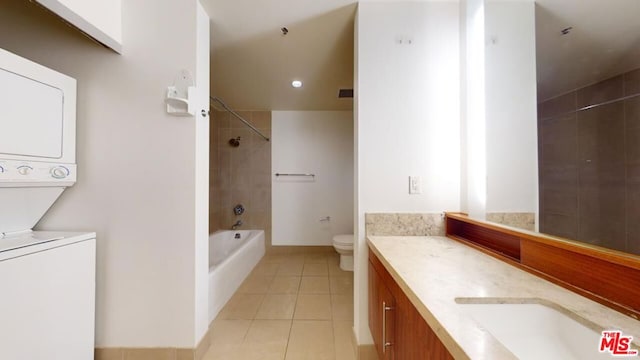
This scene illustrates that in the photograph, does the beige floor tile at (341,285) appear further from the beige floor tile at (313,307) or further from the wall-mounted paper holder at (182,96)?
the wall-mounted paper holder at (182,96)

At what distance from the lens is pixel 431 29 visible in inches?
56.4

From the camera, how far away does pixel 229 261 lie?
216 centimetres

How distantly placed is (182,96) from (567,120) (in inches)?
72.1

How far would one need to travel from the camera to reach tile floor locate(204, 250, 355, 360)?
1.49 metres

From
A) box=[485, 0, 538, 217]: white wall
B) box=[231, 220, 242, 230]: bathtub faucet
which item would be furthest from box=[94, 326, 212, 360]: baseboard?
box=[231, 220, 242, 230]: bathtub faucet

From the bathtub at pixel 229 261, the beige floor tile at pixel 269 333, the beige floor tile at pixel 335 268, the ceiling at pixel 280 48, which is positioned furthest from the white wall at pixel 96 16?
the beige floor tile at pixel 335 268

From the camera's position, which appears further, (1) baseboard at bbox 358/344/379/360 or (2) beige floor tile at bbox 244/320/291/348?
(2) beige floor tile at bbox 244/320/291/348

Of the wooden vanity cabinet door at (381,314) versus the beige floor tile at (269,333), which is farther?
the beige floor tile at (269,333)

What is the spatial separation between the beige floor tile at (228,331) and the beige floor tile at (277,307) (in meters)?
0.15

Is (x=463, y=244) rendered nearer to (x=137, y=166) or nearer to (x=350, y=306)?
(x=350, y=306)

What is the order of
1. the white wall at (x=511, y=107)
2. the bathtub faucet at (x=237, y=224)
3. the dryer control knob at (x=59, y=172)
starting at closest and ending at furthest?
1. the white wall at (x=511, y=107)
2. the dryer control knob at (x=59, y=172)
3. the bathtub faucet at (x=237, y=224)

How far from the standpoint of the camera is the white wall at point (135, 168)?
4.50ft

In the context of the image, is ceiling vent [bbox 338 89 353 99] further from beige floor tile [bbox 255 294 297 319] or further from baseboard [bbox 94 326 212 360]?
baseboard [bbox 94 326 212 360]

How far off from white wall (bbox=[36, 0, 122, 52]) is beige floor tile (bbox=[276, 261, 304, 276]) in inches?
99.6
